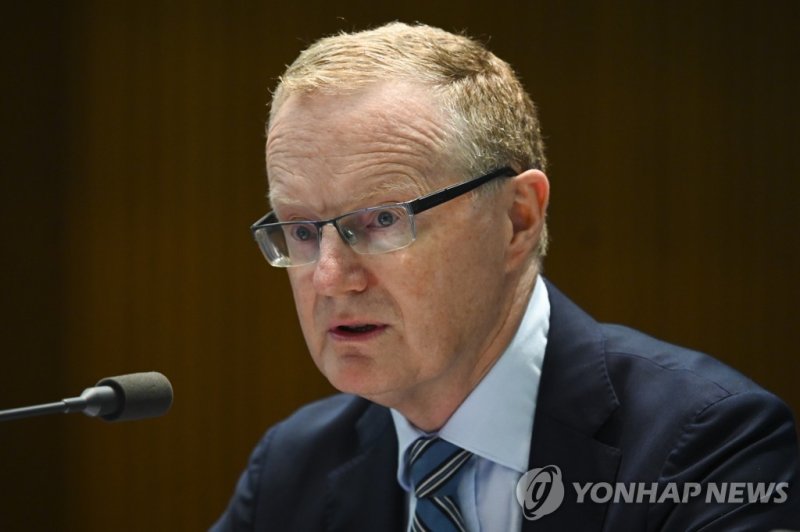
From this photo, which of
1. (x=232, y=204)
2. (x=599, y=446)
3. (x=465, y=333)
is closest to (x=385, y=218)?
(x=465, y=333)

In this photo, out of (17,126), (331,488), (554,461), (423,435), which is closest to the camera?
(554,461)

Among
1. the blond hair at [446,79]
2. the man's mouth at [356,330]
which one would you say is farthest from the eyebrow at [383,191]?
the man's mouth at [356,330]

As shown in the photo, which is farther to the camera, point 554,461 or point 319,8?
point 319,8

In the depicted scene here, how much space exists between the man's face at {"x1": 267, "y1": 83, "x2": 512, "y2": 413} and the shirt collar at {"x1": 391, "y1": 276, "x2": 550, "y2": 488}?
0.10 metres

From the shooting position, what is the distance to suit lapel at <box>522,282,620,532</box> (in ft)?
6.53

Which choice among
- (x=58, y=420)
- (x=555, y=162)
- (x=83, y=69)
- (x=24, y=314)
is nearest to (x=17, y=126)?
(x=83, y=69)

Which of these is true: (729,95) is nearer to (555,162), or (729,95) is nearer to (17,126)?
(555,162)

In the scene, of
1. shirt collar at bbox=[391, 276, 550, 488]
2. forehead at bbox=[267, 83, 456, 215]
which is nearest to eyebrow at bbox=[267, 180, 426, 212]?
forehead at bbox=[267, 83, 456, 215]

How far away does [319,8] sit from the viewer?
12.6ft

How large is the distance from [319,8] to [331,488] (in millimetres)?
2022

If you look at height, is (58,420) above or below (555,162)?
below

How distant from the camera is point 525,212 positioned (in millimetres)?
2176

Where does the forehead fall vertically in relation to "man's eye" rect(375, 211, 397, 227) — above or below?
above

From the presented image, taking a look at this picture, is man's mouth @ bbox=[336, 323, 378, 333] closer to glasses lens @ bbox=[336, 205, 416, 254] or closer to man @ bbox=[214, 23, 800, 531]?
man @ bbox=[214, 23, 800, 531]
